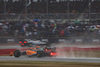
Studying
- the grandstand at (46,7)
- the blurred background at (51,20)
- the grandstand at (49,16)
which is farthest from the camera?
the grandstand at (46,7)

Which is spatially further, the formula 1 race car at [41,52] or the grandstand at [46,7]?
the grandstand at [46,7]

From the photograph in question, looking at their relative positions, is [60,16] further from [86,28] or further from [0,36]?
[0,36]

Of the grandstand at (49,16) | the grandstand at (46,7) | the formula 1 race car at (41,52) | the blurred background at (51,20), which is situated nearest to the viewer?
the formula 1 race car at (41,52)

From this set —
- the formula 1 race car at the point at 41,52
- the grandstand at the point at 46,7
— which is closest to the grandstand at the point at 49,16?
the grandstand at the point at 46,7

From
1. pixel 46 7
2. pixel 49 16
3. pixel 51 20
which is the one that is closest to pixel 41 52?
pixel 51 20

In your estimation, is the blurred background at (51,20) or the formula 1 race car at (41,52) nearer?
the formula 1 race car at (41,52)

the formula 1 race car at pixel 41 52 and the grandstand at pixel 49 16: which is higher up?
the grandstand at pixel 49 16

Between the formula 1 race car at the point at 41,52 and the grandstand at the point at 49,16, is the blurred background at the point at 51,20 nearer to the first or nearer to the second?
the grandstand at the point at 49,16

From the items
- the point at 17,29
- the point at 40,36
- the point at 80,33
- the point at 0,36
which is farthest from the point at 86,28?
the point at 0,36

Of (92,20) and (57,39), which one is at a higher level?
(92,20)

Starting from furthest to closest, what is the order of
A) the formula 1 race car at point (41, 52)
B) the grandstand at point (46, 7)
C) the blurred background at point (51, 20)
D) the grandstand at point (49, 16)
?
1. the grandstand at point (46, 7)
2. the grandstand at point (49, 16)
3. the blurred background at point (51, 20)
4. the formula 1 race car at point (41, 52)

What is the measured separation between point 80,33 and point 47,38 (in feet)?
10.7

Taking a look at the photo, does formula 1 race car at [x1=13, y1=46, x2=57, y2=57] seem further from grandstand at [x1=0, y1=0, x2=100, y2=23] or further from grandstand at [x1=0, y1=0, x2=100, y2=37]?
grandstand at [x1=0, y1=0, x2=100, y2=23]

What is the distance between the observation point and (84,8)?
23.9m
